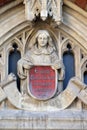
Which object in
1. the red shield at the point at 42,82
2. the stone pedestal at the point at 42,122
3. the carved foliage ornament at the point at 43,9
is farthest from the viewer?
the carved foliage ornament at the point at 43,9

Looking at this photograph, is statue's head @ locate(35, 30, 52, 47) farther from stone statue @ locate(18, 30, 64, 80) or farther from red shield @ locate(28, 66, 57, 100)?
red shield @ locate(28, 66, 57, 100)

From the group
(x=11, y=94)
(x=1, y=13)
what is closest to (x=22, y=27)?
(x=1, y=13)

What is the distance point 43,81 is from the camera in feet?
26.5

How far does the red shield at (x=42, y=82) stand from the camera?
26.2 feet

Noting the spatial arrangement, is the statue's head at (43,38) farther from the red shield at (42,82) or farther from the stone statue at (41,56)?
the red shield at (42,82)

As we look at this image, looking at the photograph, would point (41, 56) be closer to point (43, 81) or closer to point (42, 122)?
point (43, 81)

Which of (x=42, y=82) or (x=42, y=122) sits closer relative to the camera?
(x=42, y=122)

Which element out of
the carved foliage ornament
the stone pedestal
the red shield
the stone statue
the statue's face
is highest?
the carved foliage ornament

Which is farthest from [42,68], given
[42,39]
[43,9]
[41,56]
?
[43,9]

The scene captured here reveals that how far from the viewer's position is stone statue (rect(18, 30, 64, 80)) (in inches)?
318

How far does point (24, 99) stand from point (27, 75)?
302 mm

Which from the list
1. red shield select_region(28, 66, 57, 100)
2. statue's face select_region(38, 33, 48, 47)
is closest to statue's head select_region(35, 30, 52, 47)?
statue's face select_region(38, 33, 48, 47)

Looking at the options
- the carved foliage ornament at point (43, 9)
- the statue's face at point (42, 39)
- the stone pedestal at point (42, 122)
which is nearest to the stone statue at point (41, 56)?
the statue's face at point (42, 39)

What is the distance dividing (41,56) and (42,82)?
0.32 meters
